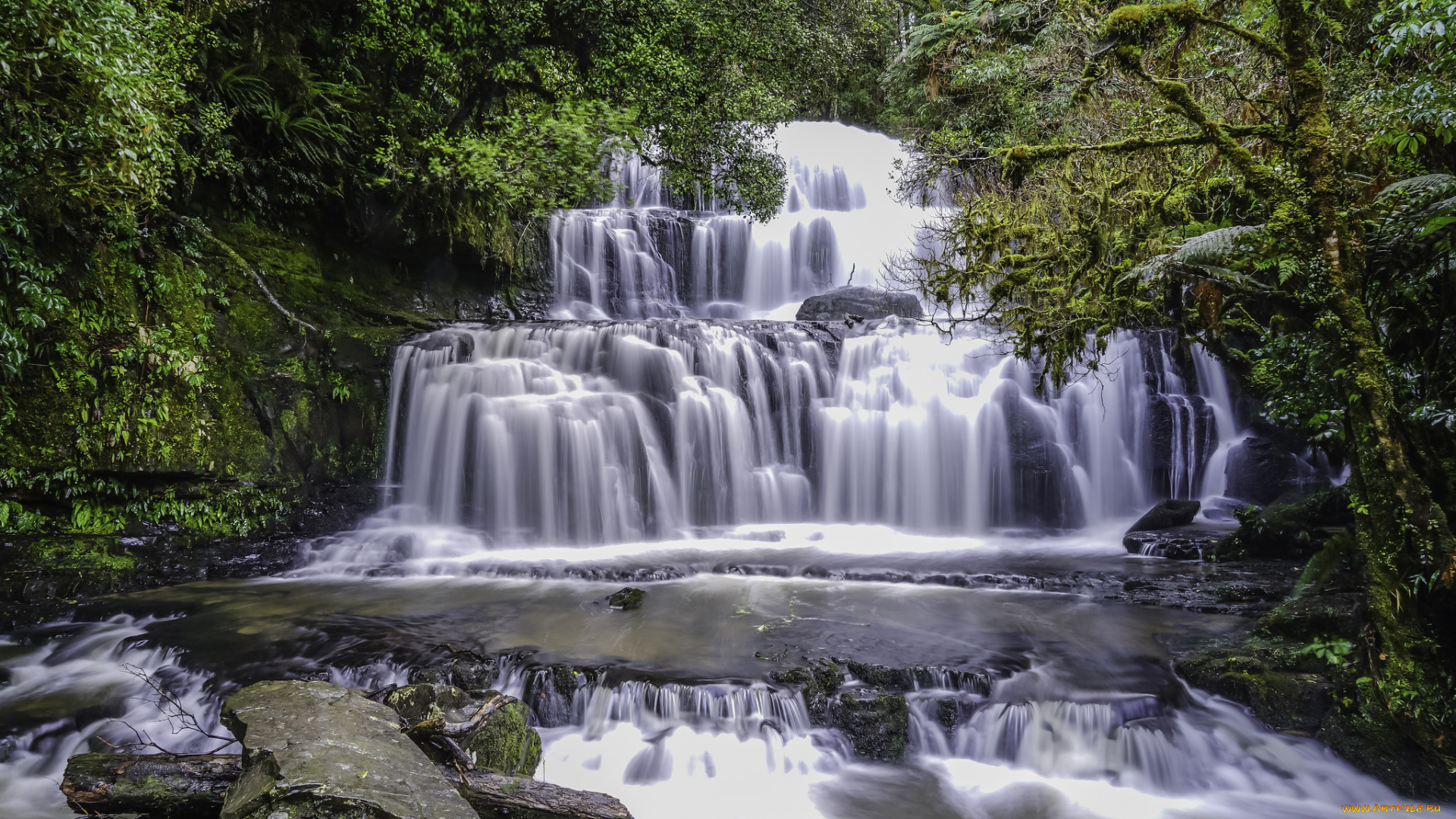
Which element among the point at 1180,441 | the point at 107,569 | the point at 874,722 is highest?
the point at 1180,441

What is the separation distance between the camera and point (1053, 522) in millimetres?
10266

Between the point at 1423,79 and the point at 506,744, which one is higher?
the point at 1423,79

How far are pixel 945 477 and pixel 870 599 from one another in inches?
164

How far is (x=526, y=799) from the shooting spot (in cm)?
313

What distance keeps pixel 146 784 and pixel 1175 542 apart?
9.20m

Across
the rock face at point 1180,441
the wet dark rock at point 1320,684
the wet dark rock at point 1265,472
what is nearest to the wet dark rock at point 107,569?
the wet dark rock at point 1320,684

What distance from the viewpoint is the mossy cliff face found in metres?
6.96

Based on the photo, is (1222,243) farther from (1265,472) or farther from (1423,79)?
(1265,472)

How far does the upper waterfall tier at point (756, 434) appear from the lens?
9789mm

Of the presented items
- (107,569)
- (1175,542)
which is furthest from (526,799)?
(1175,542)

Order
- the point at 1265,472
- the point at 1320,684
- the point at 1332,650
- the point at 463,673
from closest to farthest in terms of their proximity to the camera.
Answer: the point at 1320,684 → the point at 1332,650 → the point at 463,673 → the point at 1265,472

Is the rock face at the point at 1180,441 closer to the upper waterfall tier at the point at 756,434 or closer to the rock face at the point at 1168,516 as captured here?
the upper waterfall tier at the point at 756,434

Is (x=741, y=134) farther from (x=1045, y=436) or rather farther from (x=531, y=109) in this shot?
(x=1045, y=436)

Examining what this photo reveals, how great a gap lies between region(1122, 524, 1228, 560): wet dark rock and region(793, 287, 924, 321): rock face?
6.18 m
